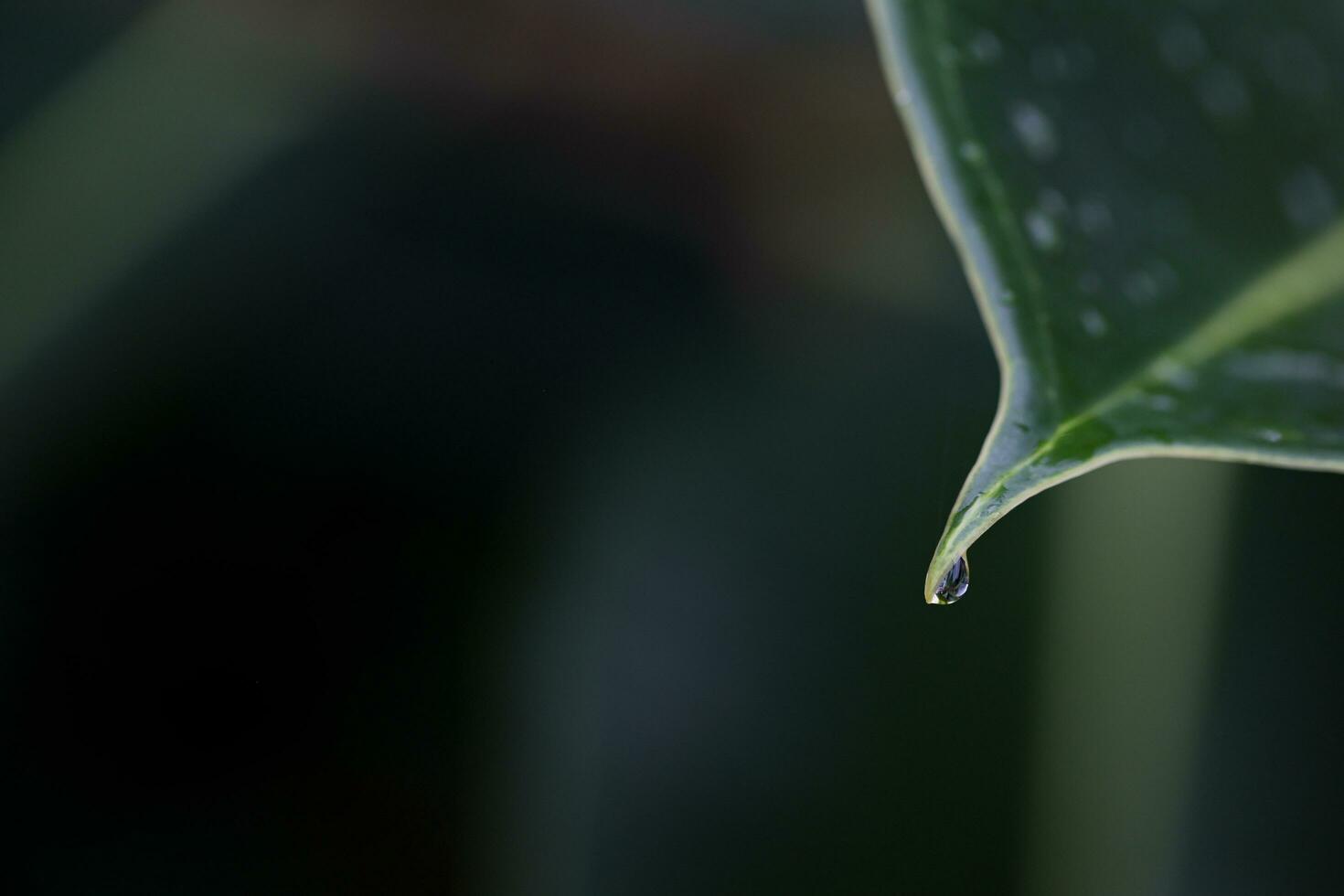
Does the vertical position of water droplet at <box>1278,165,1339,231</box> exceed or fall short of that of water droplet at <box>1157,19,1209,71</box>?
it falls short

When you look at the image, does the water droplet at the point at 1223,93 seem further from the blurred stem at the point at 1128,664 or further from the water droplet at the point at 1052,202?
the blurred stem at the point at 1128,664

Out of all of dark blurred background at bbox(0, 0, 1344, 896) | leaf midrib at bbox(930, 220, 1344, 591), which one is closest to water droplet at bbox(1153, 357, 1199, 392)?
leaf midrib at bbox(930, 220, 1344, 591)

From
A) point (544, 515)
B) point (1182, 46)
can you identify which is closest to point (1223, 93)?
point (1182, 46)

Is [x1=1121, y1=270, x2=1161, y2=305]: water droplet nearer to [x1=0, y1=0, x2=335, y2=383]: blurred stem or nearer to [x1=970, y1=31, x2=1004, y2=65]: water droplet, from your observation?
[x1=970, y1=31, x2=1004, y2=65]: water droplet

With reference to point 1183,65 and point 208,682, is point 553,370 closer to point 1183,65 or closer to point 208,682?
point 208,682

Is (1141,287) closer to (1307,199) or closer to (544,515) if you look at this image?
(1307,199)

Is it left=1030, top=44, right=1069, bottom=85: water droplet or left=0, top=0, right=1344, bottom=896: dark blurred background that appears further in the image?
left=0, top=0, right=1344, bottom=896: dark blurred background

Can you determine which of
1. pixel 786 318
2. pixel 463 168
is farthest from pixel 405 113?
pixel 786 318
